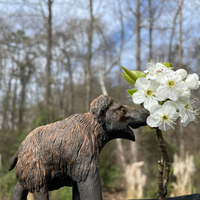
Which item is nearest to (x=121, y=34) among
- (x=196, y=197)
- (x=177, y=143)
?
(x=177, y=143)

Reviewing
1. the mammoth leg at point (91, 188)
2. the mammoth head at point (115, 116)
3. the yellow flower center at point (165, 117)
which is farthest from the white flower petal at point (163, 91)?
the mammoth leg at point (91, 188)

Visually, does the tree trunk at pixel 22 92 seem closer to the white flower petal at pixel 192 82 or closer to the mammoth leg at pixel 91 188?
the mammoth leg at pixel 91 188

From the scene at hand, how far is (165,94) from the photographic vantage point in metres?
1.08

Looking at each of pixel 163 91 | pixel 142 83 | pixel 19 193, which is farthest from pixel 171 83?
pixel 19 193

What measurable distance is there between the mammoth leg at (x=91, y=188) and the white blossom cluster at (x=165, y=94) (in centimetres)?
48

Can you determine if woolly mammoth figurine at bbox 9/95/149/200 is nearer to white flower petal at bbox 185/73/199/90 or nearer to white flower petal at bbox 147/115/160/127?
white flower petal at bbox 147/115/160/127

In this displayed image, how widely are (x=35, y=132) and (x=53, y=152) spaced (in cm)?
22

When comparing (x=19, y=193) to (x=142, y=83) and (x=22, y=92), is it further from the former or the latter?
(x=22, y=92)

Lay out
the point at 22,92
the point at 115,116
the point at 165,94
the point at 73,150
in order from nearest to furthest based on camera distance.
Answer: the point at 165,94
the point at 73,150
the point at 115,116
the point at 22,92

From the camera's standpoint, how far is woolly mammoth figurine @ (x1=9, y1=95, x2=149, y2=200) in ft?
3.76

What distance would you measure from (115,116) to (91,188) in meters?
0.48

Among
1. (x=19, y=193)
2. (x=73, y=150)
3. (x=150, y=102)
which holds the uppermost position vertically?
(x=150, y=102)

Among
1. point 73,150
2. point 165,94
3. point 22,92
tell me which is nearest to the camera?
point 165,94

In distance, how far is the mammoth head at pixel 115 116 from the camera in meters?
1.28
